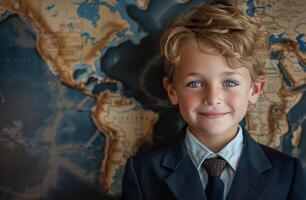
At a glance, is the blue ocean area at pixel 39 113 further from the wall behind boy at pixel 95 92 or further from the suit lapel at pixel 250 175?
the suit lapel at pixel 250 175

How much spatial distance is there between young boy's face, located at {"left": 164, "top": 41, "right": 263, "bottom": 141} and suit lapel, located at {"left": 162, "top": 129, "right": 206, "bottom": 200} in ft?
0.33

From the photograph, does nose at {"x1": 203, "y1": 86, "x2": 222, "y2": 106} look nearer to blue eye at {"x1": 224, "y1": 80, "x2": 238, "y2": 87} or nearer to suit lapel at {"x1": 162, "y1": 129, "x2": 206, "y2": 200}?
blue eye at {"x1": 224, "y1": 80, "x2": 238, "y2": 87}

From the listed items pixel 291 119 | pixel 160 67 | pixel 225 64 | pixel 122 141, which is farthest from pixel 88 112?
pixel 291 119

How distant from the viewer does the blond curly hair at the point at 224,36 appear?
1.06 metres

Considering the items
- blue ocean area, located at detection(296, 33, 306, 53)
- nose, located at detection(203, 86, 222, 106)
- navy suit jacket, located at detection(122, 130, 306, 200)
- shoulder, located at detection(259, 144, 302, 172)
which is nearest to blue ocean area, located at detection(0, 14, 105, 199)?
navy suit jacket, located at detection(122, 130, 306, 200)

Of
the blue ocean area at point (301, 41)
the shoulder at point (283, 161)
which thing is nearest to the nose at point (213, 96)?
the shoulder at point (283, 161)

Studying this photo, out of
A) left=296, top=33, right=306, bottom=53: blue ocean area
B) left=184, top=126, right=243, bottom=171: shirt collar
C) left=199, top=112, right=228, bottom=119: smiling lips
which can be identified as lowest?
left=184, top=126, right=243, bottom=171: shirt collar

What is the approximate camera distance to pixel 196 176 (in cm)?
114

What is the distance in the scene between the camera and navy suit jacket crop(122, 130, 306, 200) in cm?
112

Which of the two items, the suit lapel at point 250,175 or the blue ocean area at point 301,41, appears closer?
the suit lapel at point 250,175

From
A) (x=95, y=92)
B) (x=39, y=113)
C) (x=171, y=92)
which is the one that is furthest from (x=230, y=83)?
(x=39, y=113)

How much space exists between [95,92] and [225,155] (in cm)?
49

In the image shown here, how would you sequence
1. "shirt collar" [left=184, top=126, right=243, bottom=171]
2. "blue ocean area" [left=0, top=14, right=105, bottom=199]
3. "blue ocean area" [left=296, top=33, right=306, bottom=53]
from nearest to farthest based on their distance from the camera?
"shirt collar" [left=184, top=126, right=243, bottom=171], "blue ocean area" [left=296, top=33, right=306, bottom=53], "blue ocean area" [left=0, top=14, right=105, bottom=199]

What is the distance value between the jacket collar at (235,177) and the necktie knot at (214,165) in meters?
0.04
